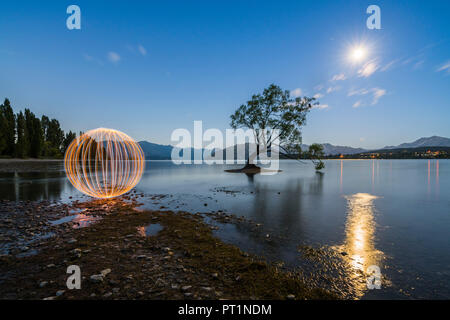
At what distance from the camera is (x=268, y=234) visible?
681 centimetres

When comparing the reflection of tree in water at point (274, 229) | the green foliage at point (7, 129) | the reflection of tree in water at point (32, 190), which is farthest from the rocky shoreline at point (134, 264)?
the green foliage at point (7, 129)

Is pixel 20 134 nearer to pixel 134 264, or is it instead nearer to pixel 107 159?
pixel 107 159

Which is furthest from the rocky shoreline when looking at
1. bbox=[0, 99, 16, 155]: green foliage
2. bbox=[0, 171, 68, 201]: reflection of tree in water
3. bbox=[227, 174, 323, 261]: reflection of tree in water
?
bbox=[0, 99, 16, 155]: green foliage

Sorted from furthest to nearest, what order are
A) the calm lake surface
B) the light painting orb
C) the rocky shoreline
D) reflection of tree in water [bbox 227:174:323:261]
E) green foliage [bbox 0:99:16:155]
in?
green foliage [bbox 0:99:16:155] → the light painting orb → reflection of tree in water [bbox 227:174:323:261] → the calm lake surface → the rocky shoreline

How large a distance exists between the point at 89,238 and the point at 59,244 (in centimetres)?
74

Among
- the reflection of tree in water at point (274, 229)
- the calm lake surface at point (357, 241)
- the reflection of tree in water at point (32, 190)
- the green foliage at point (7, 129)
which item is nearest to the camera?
the calm lake surface at point (357, 241)

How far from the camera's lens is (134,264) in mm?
4484

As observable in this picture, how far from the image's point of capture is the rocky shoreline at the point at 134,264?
353 cm

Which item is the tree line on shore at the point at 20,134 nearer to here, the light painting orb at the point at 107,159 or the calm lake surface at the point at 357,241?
the light painting orb at the point at 107,159

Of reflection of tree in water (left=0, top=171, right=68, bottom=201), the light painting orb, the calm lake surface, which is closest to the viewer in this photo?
the calm lake surface

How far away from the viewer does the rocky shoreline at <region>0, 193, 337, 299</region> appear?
3529 mm

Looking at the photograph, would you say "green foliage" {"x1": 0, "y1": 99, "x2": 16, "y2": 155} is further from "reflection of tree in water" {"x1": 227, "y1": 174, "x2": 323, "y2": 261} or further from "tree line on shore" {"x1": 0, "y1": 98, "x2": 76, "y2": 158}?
"reflection of tree in water" {"x1": 227, "y1": 174, "x2": 323, "y2": 261}
